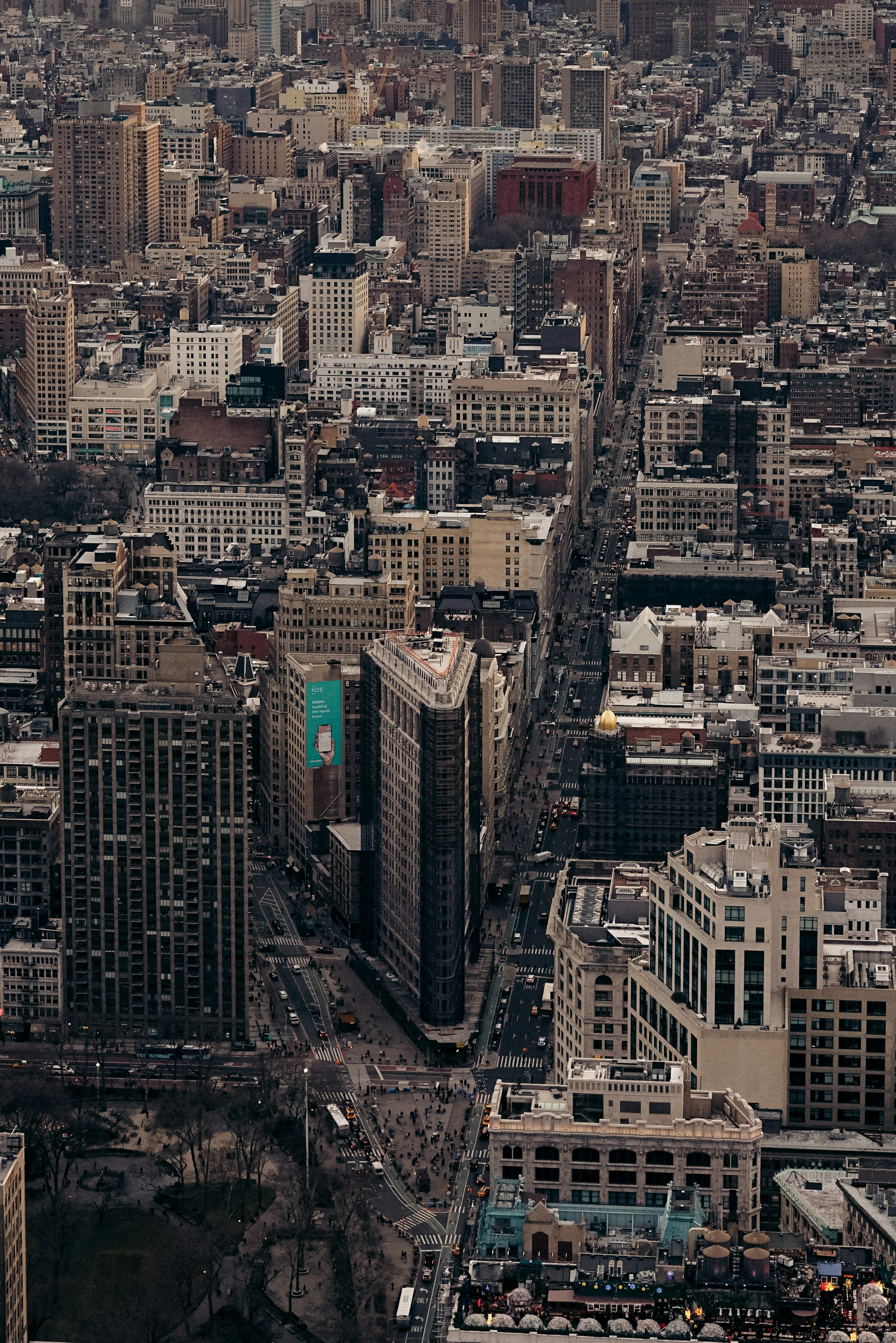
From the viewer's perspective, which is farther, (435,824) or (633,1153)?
(435,824)

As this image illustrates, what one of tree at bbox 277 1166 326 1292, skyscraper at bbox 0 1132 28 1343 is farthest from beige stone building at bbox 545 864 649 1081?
skyscraper at bbox 0 1132 28 1343

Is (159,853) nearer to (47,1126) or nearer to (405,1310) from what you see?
(47,1126)

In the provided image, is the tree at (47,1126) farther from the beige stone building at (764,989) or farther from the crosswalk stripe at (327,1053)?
the beige stone building at (764,989)

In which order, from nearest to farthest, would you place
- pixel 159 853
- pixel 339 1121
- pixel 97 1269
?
pixel 97 1269
pixel 339 1121
pixel 159 853

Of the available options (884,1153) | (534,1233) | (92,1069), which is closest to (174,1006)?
(92,1069)

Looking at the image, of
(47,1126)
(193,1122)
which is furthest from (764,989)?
(47,1126)

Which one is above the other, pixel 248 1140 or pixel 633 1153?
pixel 633 1153

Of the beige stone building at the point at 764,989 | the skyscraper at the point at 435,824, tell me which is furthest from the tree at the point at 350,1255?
the skyscraper at the point at 435,824
